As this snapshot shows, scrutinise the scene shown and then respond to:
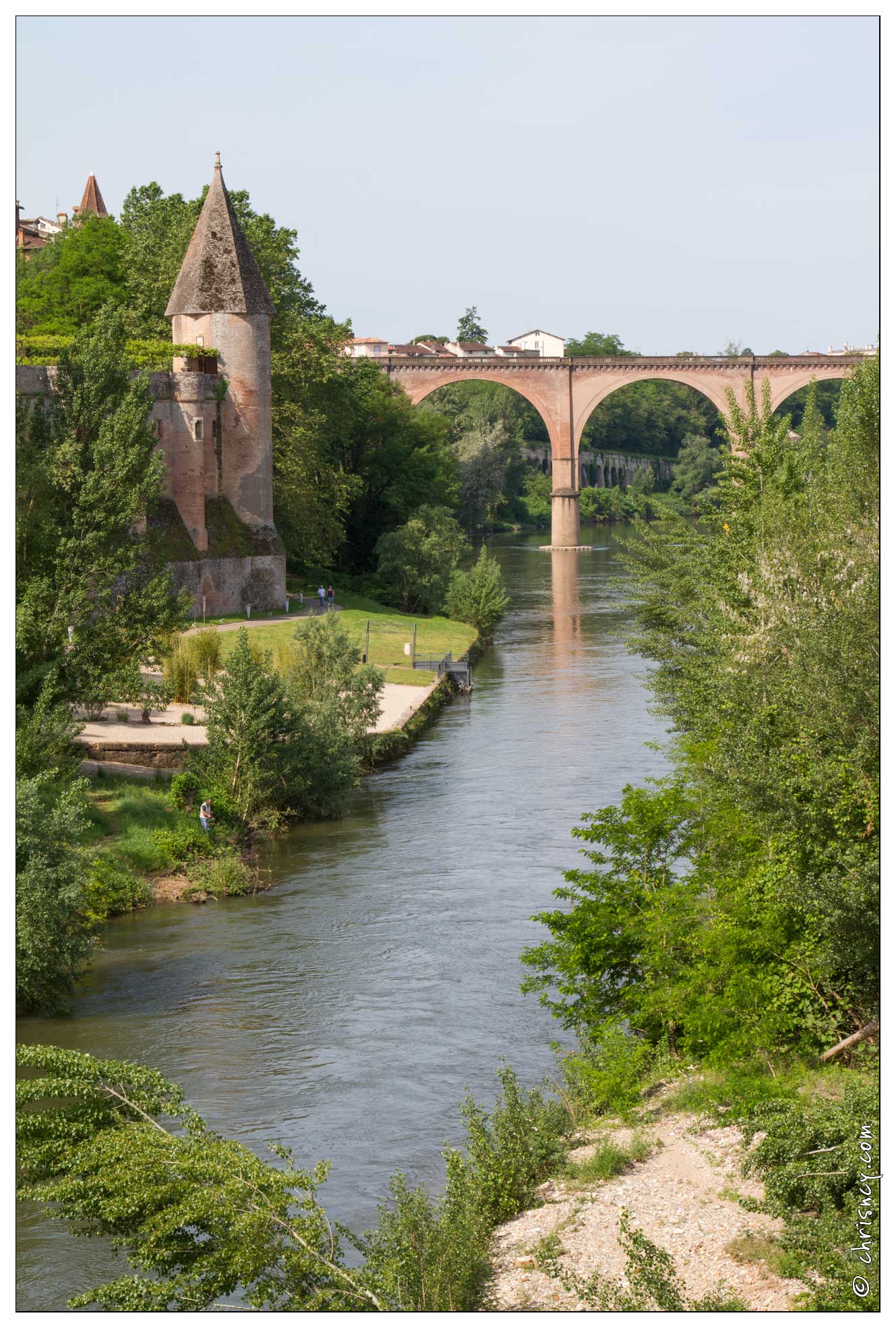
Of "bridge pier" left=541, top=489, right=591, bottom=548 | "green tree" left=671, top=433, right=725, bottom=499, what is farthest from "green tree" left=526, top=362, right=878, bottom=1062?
"green tree" left=671, top=433, right=725, bottom=499

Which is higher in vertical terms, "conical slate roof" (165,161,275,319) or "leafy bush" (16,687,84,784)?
"conical slate roof" (165,161,275,319)

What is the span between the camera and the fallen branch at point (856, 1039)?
36.1 ft

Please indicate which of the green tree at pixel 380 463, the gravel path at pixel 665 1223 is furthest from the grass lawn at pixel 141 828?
the green tree at pixel 380 463

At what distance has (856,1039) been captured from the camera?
11.1 meters

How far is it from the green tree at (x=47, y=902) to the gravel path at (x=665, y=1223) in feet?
18.4

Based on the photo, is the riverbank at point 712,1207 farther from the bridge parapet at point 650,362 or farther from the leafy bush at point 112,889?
the bridge parapet at point 650,362

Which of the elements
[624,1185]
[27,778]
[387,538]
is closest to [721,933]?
[624,1185]

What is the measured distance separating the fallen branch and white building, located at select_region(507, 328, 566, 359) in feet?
371

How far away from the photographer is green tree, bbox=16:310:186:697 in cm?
1928

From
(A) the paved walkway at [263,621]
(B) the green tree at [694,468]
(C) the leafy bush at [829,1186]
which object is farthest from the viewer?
(B) the green tree at [694,468]

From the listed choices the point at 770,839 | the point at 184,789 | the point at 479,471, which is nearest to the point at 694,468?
the point at 479,471

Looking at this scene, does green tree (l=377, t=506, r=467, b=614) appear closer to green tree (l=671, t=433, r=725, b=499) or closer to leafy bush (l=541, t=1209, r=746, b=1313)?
leafy bush (l=541, t=1209, r=746, b=1313)

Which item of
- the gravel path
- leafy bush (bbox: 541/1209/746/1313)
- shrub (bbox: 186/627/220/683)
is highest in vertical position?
shrub (bbox: 186/627/220/683)

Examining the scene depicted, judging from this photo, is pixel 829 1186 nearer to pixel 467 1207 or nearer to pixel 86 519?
pixel 467 1207
